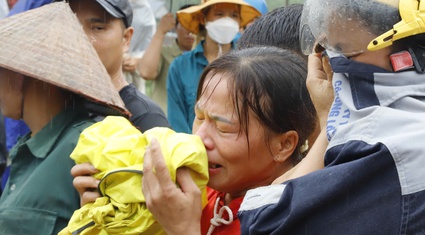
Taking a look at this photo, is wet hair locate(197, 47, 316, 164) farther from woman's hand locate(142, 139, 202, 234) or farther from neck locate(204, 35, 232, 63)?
neck locate(204, 35, 232, 63)

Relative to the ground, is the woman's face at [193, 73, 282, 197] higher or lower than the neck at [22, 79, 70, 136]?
higher

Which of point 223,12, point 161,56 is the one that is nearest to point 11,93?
point 223,12

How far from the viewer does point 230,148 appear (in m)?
2.59

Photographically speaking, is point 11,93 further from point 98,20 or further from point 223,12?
point 223,12

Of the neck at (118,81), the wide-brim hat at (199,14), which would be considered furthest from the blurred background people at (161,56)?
the neck at (118,81)

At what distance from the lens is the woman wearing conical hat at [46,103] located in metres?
3.35

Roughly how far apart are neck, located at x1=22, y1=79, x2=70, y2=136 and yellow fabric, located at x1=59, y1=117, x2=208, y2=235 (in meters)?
0.98

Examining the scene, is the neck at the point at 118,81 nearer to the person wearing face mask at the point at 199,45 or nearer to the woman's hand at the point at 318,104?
the woman's hand at the point at 318,104

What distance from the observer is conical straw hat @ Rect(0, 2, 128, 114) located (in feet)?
11.2

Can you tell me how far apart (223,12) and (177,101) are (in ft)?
2.83

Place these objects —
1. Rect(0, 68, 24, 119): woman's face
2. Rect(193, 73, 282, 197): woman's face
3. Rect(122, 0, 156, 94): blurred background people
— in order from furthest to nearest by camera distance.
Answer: Rect(122, 0, 156, 94): blurred background people < Rect(0, 68, 24, 119): woman's face < Rect(193, 73, 282, 197): woman's face

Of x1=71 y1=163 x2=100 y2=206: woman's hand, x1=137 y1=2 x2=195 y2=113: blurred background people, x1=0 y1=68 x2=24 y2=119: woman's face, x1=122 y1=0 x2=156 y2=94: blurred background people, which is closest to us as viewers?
x1=71 y1=163 x2=100 y2=206: woman's hand

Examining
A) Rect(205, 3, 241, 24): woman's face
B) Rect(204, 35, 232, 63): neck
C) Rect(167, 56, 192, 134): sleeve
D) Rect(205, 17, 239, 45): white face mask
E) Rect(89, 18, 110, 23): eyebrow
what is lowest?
Rect(167, 56, 192, 134): sleeve

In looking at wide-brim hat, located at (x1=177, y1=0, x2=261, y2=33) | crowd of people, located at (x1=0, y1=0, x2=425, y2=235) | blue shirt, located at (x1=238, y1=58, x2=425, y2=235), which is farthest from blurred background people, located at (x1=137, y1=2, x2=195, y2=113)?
blue shirt, located at (x1=238, y1=58, x2=425, y2=235)
